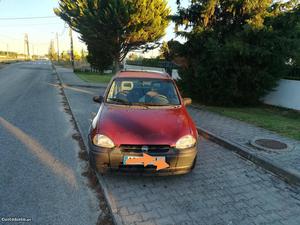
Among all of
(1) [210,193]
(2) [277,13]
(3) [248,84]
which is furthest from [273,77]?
(1) [210,193]

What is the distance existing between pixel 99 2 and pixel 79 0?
1.96 m

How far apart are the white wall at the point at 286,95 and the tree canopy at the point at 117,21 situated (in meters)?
10.3

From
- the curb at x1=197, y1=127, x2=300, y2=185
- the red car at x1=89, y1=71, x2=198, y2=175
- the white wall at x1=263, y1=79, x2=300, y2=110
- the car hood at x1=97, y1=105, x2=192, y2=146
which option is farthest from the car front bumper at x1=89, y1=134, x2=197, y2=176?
the white wall at x1=263, y1=79, x2=300, y2=110

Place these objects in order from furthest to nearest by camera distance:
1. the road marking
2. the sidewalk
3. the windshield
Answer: the windshield < the sidewalk < the road marking

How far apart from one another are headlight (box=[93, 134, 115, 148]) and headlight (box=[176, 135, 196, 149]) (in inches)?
36.3

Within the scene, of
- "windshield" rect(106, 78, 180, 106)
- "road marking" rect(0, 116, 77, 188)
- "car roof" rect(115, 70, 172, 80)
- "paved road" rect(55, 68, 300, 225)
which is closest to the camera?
"paved road" rect(55, 68, 300, 225)

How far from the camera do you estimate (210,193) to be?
3160 millimetres

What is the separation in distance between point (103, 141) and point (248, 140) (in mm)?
3441

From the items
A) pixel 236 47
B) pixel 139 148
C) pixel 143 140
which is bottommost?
pixel 139 148

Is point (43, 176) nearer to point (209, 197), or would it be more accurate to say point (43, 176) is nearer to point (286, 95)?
point (209, 197)

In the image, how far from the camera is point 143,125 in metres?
3.33

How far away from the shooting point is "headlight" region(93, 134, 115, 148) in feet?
10.2

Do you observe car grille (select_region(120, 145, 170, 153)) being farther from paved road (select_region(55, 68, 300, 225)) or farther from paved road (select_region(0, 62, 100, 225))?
paved road (select_region(0, 62, 100, 225))

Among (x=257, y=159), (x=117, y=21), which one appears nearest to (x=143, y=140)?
(x=257, y=159)
